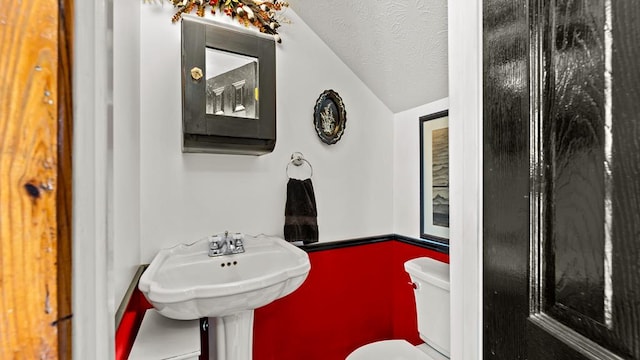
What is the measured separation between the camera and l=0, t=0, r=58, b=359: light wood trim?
26 cm

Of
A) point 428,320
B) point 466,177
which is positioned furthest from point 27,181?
point 428,320

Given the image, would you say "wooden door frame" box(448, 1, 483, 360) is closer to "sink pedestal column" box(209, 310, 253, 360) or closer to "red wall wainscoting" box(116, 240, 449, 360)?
"sink pedestal column" box(209, 310, 253, 360)

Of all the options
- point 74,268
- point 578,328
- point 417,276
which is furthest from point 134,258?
point 578,328

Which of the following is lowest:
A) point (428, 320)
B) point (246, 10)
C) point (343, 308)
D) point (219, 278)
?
point (343, 308)

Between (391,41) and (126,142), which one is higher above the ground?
(391,41)

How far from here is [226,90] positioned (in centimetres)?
141

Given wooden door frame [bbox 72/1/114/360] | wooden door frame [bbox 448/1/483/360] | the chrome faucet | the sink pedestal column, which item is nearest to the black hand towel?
the chrome faucet

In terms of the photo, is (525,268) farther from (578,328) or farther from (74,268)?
(74,268)

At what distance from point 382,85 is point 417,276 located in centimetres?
123

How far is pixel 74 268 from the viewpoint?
29cm

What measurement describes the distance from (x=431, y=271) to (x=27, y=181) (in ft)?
4.78

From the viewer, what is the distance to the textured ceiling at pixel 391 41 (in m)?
1.41

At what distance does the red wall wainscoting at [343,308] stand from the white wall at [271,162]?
173 mm

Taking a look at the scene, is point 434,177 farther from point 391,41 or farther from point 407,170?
point 391,41
